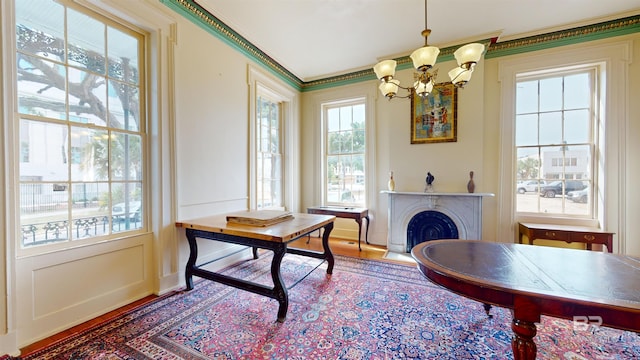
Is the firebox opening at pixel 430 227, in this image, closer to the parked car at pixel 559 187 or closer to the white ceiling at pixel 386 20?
the parked car at pixel 559 187

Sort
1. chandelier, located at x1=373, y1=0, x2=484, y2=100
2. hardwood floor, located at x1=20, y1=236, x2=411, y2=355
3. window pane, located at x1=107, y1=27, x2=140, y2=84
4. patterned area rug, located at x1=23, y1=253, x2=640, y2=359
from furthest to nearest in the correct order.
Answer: window pane, located at x1=107, y1=27, x2=140, y2=84 → chandelier, located at x1=373, y1=0, x2=484, y2=100 → hardwood floor, located at x1=20, y1=236, x2=411, y2=355 → patterned area rug, located at x1=23, y1=253, x2=640, y2=359

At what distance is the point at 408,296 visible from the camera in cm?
229

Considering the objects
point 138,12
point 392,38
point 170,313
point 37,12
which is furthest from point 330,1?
point 170,313

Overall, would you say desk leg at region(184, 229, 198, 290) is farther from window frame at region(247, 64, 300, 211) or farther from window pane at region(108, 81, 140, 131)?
window frame at region(247, 64, 300, 211)

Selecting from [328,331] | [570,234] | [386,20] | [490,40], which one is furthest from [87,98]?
[570,234]

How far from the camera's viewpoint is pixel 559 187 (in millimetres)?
3252

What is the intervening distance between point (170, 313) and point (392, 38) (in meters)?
4.05

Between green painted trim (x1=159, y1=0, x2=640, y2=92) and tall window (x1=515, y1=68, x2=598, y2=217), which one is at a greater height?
green painted trim (x1=159, y1=0, x2=640, y2=92)

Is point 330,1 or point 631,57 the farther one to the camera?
point 631,57

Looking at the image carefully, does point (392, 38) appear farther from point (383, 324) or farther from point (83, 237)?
point (83, 237)

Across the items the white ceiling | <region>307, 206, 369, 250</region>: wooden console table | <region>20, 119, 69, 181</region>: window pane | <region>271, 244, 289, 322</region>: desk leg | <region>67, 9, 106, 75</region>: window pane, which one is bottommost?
<region>271, 244, 289, 322</region>: desk leg

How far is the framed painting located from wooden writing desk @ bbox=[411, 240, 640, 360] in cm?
226

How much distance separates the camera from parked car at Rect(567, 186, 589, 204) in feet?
10.3

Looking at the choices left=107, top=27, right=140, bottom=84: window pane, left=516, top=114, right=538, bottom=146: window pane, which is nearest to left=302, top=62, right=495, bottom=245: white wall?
left=516, top=114, right=538, bottom=146: window pane
